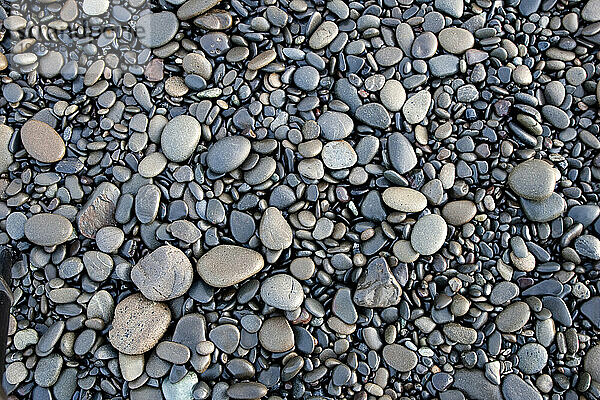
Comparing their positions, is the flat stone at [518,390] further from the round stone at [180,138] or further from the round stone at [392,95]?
the round stone at [180,138]

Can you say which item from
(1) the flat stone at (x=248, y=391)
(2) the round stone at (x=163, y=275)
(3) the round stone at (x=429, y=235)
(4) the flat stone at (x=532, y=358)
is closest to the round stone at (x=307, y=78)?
(3) the round stone at (x=429, y=235)

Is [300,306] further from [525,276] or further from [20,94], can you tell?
[20,94]

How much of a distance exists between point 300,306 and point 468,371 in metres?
0.74

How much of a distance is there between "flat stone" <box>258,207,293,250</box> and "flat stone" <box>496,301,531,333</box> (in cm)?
94

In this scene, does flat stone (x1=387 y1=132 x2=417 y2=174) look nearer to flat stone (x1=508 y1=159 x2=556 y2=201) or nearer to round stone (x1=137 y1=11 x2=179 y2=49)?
flat stone (x1=508 y1=159 x2=556 y2=201)

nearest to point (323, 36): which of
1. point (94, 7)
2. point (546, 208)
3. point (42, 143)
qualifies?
point (94, 7)

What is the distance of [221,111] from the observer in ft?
7.98

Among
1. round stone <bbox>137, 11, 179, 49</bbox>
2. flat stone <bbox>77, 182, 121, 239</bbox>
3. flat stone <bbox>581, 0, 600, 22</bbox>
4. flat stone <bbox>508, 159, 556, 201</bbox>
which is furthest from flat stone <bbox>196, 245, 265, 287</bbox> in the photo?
flat stone <bbox>581, 0, 600, 22</bbox>

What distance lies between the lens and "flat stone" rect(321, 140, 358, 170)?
2.35 m

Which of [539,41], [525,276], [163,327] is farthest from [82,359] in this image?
[539,41]

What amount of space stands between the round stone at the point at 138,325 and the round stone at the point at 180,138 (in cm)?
64

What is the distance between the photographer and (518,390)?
2.14 m

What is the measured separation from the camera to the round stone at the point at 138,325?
2.17 m

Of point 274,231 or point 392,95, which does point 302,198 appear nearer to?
point 274,231
